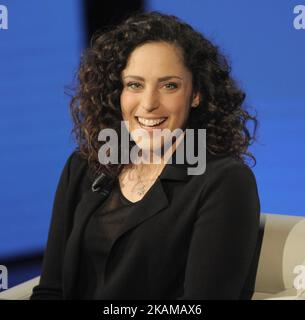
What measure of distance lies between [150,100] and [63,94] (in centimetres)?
101

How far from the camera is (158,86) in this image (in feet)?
4.70

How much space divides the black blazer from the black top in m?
0.02

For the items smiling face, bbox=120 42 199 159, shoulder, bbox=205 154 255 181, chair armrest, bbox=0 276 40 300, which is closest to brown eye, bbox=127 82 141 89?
smiling face, bbox=120 42 199 159

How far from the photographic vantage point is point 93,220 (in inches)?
58.4

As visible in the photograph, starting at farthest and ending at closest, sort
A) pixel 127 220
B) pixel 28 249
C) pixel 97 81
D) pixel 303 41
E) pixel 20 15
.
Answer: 1. pixel 28 249
2. pixel 20 15
3. pixel 303 41
4. pixel 97 81
5. pixel 127 220

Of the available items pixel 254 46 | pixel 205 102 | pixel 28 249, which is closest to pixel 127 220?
pixel 205 102

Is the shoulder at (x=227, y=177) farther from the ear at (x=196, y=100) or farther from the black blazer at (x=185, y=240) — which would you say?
the ear at (x=196, y=100)

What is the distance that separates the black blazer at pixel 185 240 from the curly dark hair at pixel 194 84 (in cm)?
9

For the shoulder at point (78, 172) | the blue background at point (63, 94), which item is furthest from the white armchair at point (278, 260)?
the blue background at point (63, 94)

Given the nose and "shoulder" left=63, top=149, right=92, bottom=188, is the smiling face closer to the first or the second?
the nose

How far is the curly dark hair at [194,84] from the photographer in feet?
4.77

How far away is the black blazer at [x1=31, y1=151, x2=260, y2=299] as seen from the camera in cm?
133

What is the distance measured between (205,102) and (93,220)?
1.23ft
